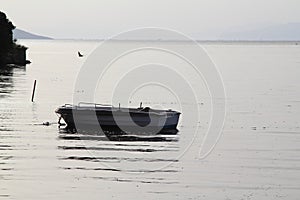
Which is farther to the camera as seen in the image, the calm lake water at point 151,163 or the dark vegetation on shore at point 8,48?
the dark vegetation on shore at point 8,48

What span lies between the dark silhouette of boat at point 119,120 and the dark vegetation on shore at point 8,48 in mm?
79614

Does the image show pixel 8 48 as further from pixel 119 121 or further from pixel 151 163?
pixel 151 163

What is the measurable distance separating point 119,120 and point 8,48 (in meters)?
87.6

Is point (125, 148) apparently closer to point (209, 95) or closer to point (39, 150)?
point (39, 150)

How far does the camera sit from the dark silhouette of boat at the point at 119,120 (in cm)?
5141

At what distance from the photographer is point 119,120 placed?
5159cm

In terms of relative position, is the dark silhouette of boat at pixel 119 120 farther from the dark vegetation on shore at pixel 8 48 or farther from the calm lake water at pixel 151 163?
the dark vegetation on shore at pixel 8 48

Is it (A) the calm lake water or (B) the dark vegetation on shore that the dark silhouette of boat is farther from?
(B) the dark vegetation on shore

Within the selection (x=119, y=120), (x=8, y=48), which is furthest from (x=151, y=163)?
(x=8, y=48)

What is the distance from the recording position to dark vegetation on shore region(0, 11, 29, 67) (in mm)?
130375

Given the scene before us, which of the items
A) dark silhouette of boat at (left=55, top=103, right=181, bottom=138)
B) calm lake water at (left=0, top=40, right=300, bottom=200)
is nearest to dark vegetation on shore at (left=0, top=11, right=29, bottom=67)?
calm lake water at (left=0, top=40, right=300, bottom=200)

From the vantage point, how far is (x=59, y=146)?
142 ft

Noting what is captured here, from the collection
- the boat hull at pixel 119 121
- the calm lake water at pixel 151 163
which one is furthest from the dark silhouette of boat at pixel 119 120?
the calm lake water at pixel 151 163

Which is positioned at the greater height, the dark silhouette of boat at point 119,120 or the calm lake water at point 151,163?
the dark silhouette of boat at point 119,120
